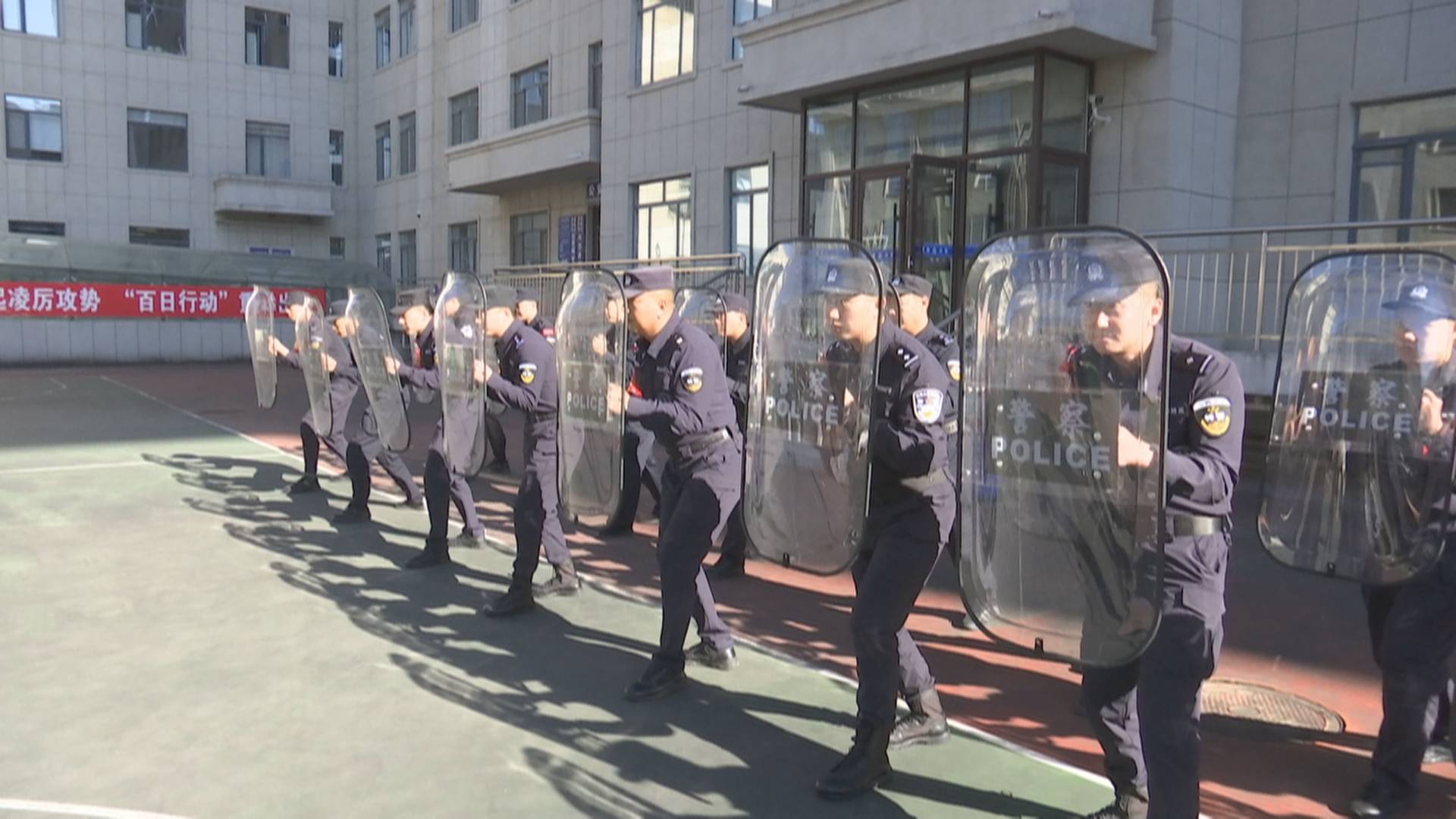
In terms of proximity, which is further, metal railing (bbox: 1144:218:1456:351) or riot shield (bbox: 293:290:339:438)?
metal railing (bbox: 1144:218:1456:351)

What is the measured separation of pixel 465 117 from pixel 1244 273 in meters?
24.1

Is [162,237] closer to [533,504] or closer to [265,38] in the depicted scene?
[265,38]

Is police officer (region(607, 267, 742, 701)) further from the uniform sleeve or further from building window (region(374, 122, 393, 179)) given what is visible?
building window (region(374, 122, 393, 179))

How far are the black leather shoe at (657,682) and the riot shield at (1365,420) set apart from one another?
9.70 feet

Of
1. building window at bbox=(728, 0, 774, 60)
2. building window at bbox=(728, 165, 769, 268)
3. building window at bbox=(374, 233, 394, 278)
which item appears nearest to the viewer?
building window at bbox=(728, 165, 769, 268)

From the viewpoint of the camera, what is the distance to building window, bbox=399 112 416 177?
1350 inches

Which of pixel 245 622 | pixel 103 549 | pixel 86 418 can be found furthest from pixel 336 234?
pixel 245 622

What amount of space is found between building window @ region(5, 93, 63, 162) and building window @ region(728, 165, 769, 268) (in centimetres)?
2649

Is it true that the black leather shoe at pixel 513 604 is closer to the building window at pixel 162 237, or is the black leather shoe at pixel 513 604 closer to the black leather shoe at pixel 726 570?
the black leather shoe at pixel 726 570

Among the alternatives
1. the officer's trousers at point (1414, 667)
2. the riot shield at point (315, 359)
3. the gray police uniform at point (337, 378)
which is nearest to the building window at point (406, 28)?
the riot shield at point (315, 359)

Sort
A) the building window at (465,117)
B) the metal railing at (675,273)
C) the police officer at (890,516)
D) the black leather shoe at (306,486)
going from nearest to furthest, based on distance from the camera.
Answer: the police officer at (890,516), the black leather shoe at (306,486), the metal railing at (675,273), the building window at (465,117)

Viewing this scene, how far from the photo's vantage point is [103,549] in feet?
27.1

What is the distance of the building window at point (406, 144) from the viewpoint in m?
34.3

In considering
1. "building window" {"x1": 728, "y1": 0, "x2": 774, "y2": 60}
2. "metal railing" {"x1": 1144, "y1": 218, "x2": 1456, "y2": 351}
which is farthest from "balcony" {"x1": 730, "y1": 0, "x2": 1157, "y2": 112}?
"metal railing" {"x1": 1144, "y1": 218, "x2": 1456, "y2": 351}
